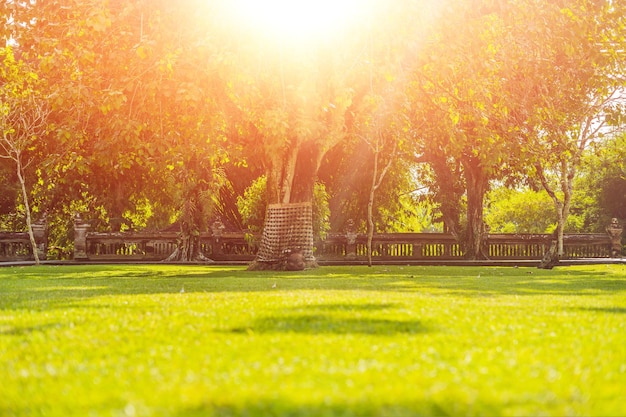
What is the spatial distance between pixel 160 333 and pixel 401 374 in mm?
2890

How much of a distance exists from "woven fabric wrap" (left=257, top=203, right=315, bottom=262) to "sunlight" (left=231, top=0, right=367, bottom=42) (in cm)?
610

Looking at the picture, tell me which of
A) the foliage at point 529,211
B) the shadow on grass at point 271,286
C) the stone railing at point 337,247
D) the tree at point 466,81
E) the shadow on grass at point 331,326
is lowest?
the shadow on grass at point 271,286

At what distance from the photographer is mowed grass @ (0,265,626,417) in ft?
14.1

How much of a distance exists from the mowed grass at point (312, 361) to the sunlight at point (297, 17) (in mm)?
14314

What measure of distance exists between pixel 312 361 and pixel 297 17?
62.6ft

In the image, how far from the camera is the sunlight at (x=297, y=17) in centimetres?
2286

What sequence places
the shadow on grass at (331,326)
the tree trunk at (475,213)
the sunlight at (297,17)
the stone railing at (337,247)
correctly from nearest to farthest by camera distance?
the shadow on grass at (331,326)
the sunlight at (297,17)
the stone railing at (337,247)
the tree trunk at (475,213)

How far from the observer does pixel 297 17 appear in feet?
77.4

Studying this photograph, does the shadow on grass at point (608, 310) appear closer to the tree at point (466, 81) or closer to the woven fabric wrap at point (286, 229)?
the tree at point (466, 81)

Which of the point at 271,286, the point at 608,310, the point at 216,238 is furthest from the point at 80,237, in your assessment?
the point at 608,310

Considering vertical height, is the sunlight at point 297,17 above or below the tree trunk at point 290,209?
above

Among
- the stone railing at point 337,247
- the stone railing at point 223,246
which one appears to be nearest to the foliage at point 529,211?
the stone railing at point 337,247

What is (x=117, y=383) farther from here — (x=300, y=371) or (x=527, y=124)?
(x=527, y=124)

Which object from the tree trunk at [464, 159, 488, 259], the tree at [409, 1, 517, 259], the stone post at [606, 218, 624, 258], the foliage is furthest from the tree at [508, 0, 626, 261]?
the foliage
